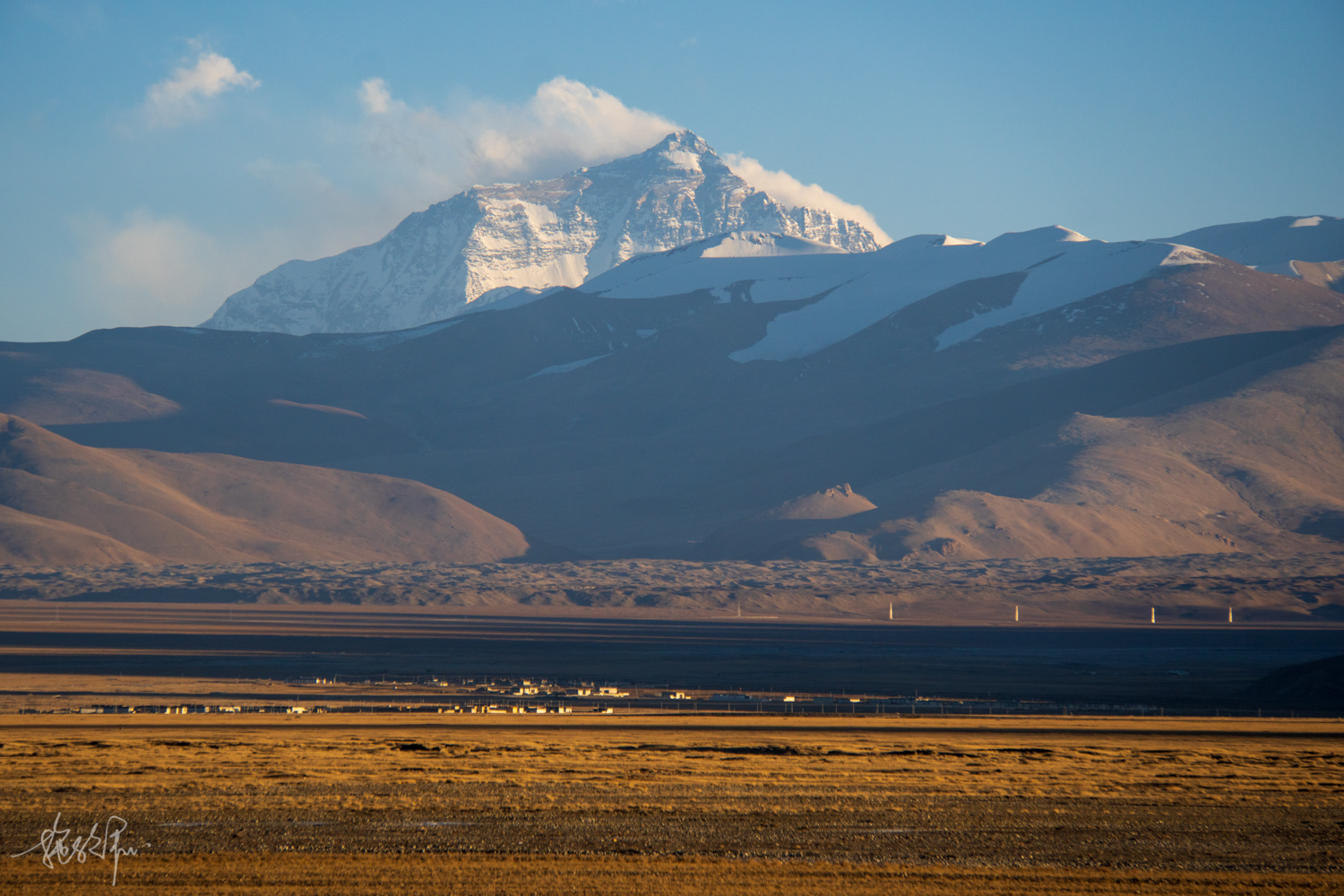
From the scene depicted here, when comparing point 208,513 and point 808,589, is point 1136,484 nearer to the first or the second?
point 808,589

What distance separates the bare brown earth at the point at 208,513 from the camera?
14500 centimetres

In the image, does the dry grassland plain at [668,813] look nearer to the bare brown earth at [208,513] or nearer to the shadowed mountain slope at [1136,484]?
the shadowed mountain slope at [1136,484]

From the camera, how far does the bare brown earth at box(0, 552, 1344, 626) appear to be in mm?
112875

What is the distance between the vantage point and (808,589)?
126 meters

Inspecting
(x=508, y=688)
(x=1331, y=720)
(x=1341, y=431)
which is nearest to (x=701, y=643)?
(x=508, y=688)

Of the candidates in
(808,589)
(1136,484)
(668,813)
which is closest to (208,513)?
(808,589)

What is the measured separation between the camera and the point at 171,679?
58812 mm

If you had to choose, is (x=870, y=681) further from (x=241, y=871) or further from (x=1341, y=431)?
(x=1341, y=431)

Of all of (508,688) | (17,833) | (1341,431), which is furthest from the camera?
(1341,431)

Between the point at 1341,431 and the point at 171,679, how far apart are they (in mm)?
165472

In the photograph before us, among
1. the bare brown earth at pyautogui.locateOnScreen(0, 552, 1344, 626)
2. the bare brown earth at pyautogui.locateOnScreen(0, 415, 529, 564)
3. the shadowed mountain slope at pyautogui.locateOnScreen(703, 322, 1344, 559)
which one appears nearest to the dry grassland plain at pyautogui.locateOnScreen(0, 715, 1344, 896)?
the bare brown earth at pyautogui.locateOnScreen(0, 552, 1344, 626)

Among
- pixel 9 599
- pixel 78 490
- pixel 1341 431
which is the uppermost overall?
pixel 1341 431

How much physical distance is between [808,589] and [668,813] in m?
105

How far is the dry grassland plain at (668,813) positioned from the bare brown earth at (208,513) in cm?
Result: 12034
